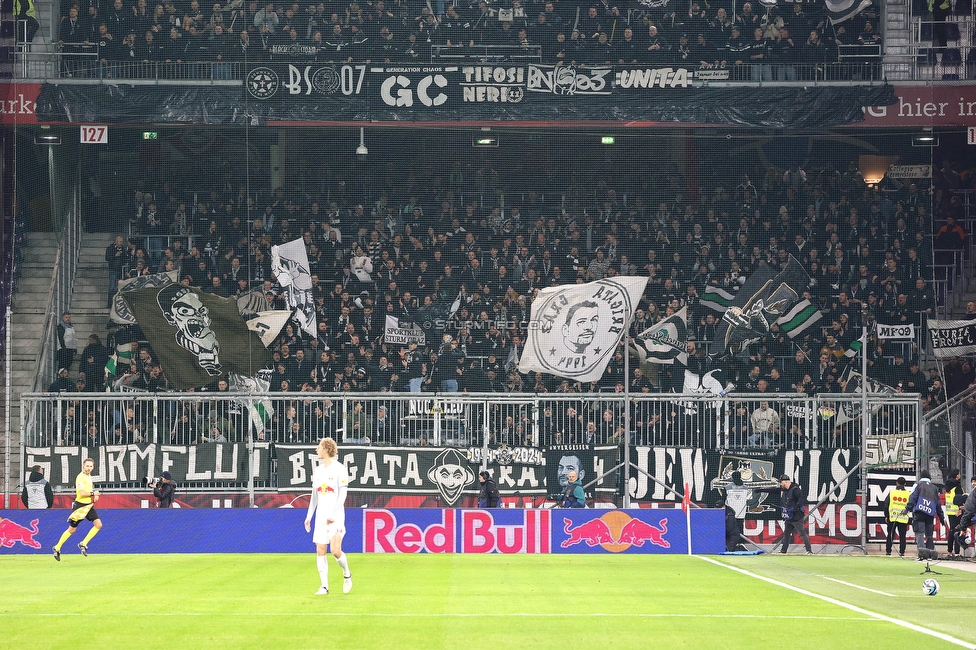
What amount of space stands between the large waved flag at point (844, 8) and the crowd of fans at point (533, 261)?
3.88m

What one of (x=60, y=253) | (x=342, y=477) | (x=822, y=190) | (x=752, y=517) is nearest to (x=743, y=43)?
(x=822, y=190)

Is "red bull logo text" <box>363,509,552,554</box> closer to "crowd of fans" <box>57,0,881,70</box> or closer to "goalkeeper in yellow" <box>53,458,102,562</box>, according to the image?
"goalkeeper in yellow" <box>53,458,102,562</box>

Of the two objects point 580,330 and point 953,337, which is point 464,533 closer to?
point 580,330

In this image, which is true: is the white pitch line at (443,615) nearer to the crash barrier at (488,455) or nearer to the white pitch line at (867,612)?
the white pitch line at (867,612)

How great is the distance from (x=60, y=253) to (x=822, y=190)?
19.0 meters

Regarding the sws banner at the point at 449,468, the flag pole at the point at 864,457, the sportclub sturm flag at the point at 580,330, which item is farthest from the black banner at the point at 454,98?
the sws banner at the point at 449,468

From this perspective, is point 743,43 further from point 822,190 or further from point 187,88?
point 187,88

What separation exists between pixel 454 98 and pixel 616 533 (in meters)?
11.6

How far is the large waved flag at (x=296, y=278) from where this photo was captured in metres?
29.1

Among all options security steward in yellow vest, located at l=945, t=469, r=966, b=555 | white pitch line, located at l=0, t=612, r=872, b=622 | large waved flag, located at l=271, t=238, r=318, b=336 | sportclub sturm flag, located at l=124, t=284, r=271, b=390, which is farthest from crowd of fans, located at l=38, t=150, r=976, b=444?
white pitch line, located at l=0, t=612, r=872, b=622

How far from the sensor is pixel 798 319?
29.2 metres

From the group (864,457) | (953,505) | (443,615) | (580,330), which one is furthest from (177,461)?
(953,505)

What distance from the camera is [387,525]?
22312mm

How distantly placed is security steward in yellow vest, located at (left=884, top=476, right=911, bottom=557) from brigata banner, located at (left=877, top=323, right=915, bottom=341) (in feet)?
18.1
